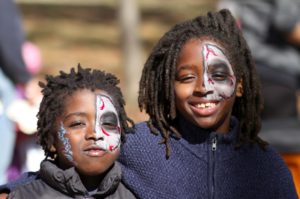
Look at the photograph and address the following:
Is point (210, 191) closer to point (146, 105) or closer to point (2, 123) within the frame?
point (146, 105)

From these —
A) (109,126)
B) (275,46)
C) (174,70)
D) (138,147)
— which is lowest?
(138,147)

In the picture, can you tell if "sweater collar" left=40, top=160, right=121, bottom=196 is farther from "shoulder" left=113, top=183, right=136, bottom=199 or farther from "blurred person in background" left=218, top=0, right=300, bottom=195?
"blurred person in background" left=218, top=0, right=300, bottom=195

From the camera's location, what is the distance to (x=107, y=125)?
13.6 feet

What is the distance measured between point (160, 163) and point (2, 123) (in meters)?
2.39

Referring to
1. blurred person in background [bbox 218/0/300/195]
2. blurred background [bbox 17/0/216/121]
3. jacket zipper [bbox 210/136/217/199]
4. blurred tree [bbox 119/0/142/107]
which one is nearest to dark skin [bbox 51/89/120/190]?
jacket zipper [bbox 210/136/217/199]

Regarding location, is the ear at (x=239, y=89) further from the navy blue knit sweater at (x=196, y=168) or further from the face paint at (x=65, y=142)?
the face paint at (x=65, y=142)

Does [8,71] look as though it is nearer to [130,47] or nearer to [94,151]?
[94,151]

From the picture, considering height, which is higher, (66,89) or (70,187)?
(66,89)

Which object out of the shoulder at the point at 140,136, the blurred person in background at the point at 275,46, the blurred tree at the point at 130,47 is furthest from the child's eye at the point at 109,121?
the blurred tree at the point at 130,47

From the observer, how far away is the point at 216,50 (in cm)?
441

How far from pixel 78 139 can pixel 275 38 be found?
396 centimetres

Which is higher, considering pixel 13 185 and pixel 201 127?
pixel 201 127

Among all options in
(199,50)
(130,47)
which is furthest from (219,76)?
(130,47)

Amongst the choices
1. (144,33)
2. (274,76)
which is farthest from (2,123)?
(144,33)
